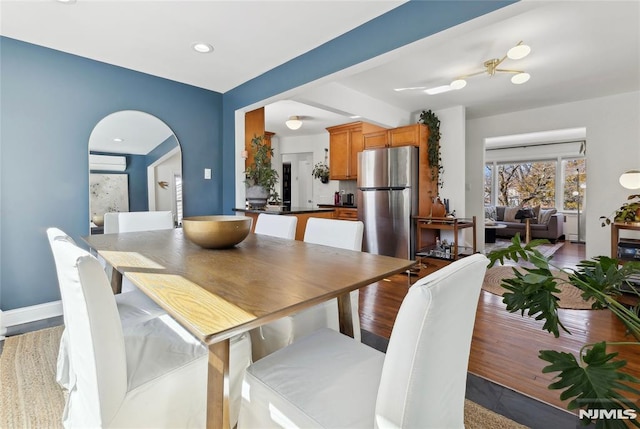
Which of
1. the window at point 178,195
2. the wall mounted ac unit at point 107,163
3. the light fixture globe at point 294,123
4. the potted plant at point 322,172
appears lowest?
the window at point 178,195

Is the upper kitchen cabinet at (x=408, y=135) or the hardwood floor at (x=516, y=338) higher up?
the upper kitchen cabinet at (x=408, y=135)

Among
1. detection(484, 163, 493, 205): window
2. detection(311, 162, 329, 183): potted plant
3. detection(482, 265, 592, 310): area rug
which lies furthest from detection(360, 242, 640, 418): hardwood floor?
detection(484, 163, 493, 205): window

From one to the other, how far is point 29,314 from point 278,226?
7.52 ft

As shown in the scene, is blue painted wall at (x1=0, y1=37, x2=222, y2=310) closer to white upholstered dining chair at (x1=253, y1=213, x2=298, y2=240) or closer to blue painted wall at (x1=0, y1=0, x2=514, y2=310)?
blue painted wall at (x1=0, y1=0, x2=514, y2=310)

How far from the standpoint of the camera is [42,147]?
8.55 ft

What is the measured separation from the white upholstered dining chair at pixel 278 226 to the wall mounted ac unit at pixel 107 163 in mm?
1732

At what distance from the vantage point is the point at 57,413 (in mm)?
1459

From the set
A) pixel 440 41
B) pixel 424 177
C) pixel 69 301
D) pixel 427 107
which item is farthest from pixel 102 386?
pixel 427 107

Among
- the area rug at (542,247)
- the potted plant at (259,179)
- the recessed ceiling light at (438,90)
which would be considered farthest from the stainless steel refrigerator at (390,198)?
the area rug at (542,247)

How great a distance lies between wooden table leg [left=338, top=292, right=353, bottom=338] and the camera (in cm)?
154

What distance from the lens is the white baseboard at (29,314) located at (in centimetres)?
248

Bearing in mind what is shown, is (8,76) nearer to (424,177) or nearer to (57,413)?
(57,413)

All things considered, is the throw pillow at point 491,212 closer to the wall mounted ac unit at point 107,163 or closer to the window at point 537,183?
the window at point 537,183

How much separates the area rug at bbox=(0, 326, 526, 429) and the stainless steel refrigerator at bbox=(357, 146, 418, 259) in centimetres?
302
